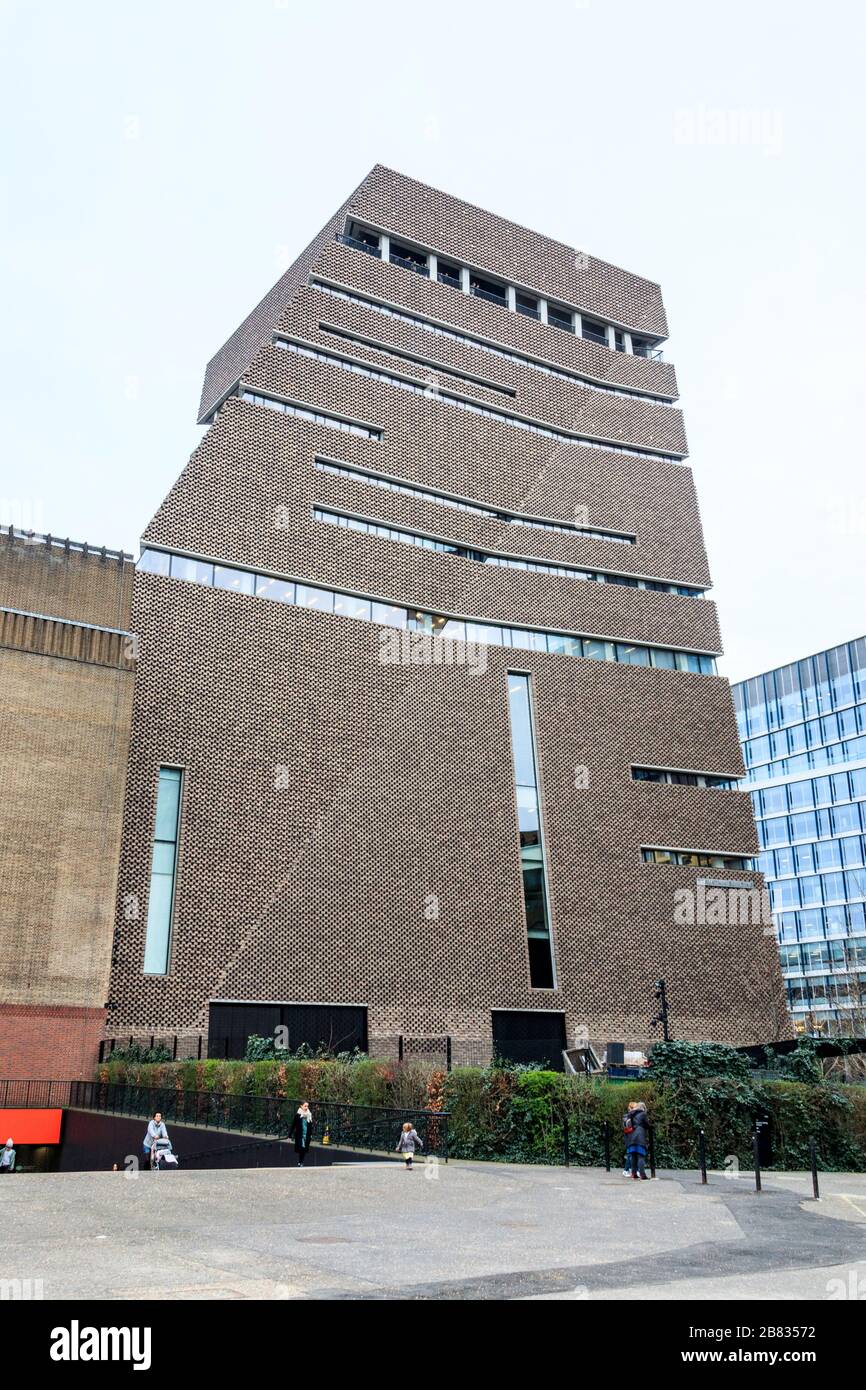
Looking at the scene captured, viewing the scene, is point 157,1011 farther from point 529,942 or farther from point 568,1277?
point 568,1277

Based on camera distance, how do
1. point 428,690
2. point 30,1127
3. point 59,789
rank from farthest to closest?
point 428,690
point 59,789
point 30,1127

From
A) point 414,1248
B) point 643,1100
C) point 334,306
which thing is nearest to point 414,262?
point 334,306

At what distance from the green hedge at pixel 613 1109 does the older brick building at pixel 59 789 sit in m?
11.6

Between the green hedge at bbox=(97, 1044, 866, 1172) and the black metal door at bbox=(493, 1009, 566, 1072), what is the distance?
56.0 feet

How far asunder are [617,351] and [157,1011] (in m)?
42.0

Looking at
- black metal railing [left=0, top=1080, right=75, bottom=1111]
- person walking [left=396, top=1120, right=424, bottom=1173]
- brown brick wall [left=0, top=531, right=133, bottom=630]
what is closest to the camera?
person walking [left=396, top=1120, right=424, bottom=1173]

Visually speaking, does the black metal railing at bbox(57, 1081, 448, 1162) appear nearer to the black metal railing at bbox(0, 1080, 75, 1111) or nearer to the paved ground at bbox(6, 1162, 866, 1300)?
the paved ground at bbox(6, 1162, 866, 1300)

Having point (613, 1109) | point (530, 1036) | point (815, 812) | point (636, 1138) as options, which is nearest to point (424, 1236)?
point (636, 1138)

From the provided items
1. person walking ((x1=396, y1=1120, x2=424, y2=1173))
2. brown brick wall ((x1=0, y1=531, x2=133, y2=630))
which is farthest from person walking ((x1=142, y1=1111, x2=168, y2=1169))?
brown brick wall ((x1=0, y1=531, x2=133, y2=630))

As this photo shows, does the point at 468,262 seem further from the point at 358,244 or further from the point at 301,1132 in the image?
the point at 301,1132

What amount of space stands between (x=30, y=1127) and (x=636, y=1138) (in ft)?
62.2

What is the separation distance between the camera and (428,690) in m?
42.3

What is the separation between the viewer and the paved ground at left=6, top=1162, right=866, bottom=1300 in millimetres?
8078

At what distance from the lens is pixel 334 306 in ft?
151
